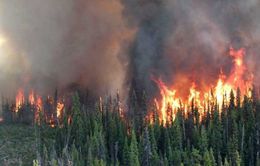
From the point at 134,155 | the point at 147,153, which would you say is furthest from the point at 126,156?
the point at 134,155

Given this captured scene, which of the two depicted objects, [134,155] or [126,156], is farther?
[126,156]

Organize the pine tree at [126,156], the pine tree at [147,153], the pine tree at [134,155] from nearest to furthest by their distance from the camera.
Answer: the pine tree at [134,155] → the pine tree at [147,153] → the pine tree at [126,156]

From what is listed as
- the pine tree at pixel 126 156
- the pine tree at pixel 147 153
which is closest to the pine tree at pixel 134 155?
the pine tree at pixel 147 153

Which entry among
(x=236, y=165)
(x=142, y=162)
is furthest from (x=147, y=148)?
(x=236, y=165)

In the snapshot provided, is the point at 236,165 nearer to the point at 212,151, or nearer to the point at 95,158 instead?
the point at 212,151

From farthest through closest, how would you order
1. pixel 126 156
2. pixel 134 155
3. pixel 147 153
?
pixel 126 156 < pixel 147 153 < pixel 134 155

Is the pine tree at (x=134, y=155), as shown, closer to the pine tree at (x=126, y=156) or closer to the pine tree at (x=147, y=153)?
the pine tree at (x=147, y=153)

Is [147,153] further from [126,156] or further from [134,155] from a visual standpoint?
[126,156]

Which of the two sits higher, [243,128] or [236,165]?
[243,128]

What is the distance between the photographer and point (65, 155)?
198 m

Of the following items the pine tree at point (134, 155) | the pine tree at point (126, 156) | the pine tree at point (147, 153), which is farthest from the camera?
the pine tree at point (126, 156)

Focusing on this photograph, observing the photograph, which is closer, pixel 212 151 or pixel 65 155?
pixel 212 151

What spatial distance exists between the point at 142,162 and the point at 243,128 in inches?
1397

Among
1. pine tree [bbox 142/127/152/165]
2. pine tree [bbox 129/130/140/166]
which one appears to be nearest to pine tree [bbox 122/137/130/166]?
pine tree [bbox 129/130/140/166]
